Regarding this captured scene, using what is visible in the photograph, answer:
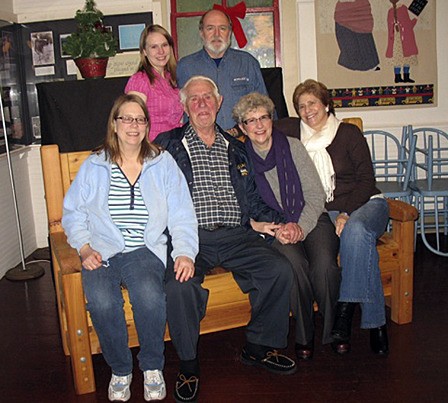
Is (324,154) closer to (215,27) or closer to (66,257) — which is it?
(215,27)

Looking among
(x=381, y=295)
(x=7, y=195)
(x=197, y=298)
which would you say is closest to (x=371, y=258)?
(x=381, y=295)

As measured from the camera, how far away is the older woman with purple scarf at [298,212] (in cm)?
263

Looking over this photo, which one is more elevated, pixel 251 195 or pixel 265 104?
pixel 265 104

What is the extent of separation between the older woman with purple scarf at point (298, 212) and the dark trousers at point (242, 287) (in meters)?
0.09

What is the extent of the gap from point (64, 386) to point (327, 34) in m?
3.44

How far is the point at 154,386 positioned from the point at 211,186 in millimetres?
951

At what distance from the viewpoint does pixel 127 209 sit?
2533mm

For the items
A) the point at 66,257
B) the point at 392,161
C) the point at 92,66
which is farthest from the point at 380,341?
the point at 92,66

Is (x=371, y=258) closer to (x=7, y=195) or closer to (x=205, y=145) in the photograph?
(x=205, y=145)

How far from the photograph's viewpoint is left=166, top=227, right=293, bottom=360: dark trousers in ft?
7.89

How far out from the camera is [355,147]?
2.97 metres

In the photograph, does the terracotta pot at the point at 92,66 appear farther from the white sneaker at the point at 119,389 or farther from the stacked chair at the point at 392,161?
the white sneaker at the point at 119,389

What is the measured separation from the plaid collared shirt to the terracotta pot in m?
1.49

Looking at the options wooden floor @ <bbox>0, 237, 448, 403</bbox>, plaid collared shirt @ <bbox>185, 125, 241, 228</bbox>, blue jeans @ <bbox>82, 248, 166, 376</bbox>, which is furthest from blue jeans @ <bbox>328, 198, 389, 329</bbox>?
blue jeans @ <bbox>82, 248, 166, 376</bbox>
